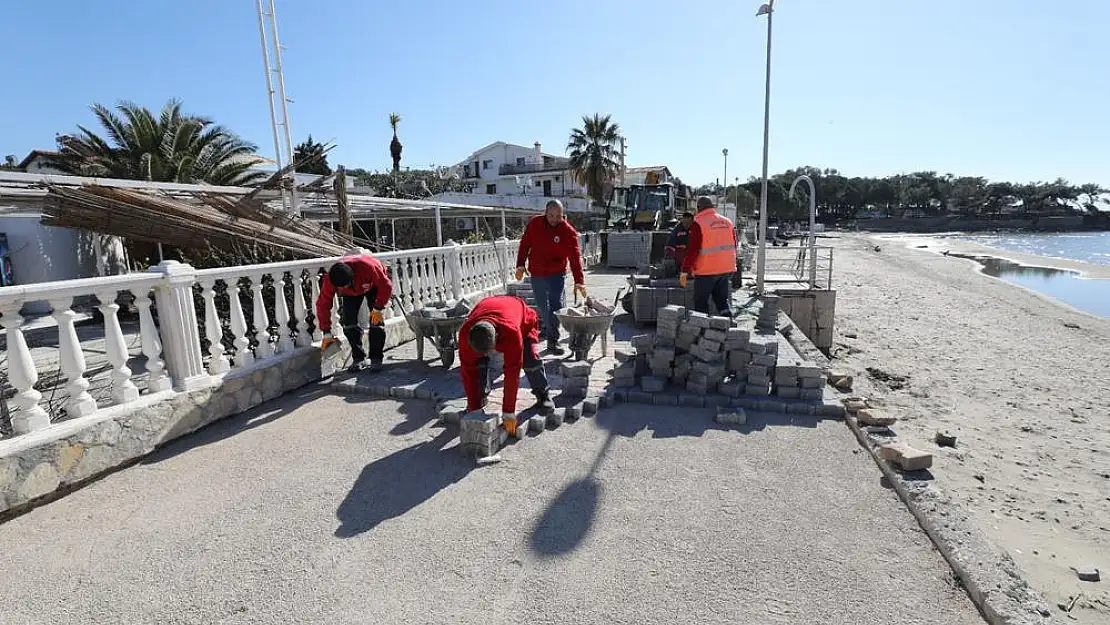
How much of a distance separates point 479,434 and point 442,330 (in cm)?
196

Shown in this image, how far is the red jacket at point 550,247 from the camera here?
555 centimetres

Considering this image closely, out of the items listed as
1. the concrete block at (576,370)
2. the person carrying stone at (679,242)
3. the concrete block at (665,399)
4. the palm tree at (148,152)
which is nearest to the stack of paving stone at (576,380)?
the concrete block at (576,370)

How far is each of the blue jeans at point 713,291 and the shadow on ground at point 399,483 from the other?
3788 millimetres

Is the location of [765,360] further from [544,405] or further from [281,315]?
[281,315]

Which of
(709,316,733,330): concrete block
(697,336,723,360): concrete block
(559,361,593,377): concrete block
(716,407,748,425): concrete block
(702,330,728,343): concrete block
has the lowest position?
(716,407,748,425): concrete block

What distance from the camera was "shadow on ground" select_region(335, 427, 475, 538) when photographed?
2.84 metres

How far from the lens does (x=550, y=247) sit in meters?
5.55

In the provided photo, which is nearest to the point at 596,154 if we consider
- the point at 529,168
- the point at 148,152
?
the point at 529,168

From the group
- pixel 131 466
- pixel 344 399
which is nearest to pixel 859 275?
→ pixel 344 399

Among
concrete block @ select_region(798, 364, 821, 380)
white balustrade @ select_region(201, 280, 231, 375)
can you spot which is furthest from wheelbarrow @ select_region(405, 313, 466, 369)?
concrete block @ select_region(798, 364, 821, 380)

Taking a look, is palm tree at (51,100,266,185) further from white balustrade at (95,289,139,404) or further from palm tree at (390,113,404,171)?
palm tree at (390,113,404,171)

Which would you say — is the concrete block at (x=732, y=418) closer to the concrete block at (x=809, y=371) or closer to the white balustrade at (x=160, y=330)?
the concrete block at (x=809, y=371)

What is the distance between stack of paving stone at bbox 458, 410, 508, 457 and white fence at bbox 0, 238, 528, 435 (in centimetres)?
212

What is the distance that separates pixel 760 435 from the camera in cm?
Answer: 380
